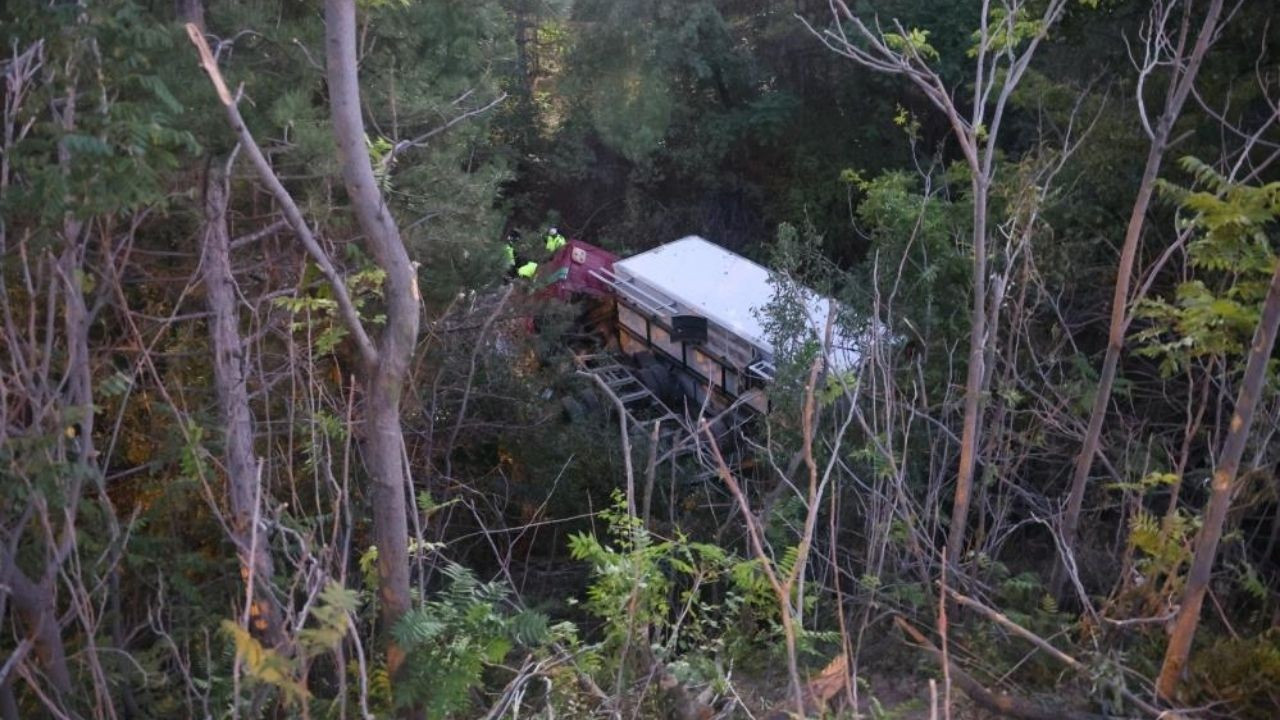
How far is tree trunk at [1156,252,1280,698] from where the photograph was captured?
4918 millimetres

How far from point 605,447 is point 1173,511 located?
656cm

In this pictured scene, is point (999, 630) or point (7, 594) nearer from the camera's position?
point (7, 594)

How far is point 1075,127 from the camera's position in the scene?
1062cm

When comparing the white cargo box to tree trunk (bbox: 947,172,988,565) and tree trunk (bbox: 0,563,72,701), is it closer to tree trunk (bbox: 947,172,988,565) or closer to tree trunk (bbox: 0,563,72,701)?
tree trunk (bbox: 947,172,988,565)

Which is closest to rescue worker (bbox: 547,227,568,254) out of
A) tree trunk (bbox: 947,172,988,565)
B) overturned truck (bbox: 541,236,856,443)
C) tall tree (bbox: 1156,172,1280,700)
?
overturned truck (bbox: 541,236,856,443)

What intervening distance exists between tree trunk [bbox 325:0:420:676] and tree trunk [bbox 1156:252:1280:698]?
3538 millimetres

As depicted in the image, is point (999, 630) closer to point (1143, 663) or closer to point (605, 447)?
point (1143, 663)

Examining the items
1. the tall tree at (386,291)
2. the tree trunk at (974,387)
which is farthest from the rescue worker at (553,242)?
the tall tree at (386,291)

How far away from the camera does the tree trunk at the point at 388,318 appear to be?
13.9 feet

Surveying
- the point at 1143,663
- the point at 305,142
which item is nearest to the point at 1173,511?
the point at 1143,663

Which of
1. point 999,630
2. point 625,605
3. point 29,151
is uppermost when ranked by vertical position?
point 29,151

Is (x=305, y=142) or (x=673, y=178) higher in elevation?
(x=305, y=142)

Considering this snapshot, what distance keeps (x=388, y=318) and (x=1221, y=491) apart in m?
3.69

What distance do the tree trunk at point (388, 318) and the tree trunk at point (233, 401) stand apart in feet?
1.63
